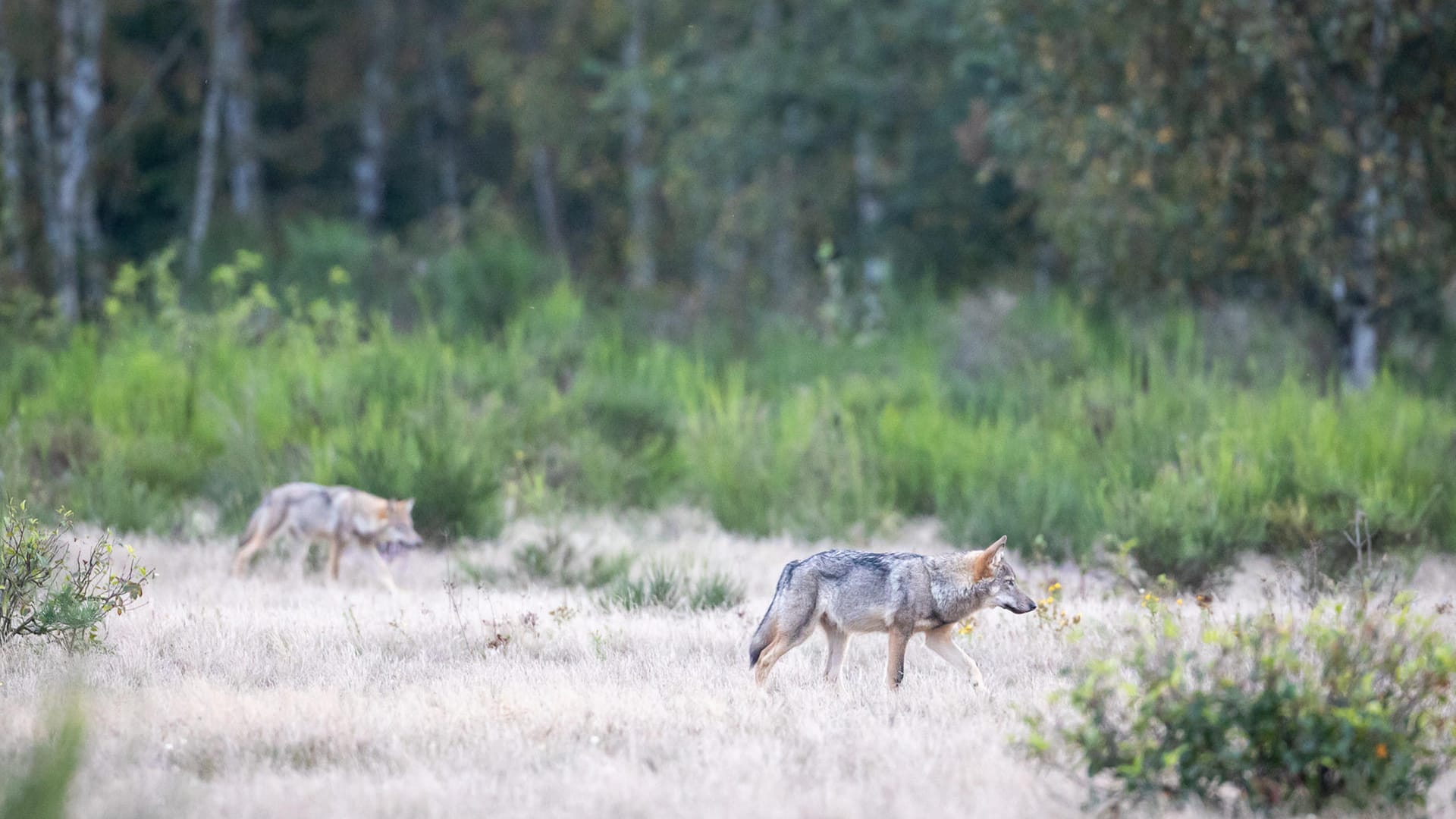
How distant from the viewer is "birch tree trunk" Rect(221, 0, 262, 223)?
25500mm

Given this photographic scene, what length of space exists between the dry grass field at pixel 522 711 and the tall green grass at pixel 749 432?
150 centimetres

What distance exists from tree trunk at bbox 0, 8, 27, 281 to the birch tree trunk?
5.20 metres

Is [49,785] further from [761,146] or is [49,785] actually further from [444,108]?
[444,108]

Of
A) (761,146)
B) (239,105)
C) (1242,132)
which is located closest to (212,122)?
(239,105)

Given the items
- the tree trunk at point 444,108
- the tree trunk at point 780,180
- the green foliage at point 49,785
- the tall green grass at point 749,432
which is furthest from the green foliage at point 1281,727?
the tree trunk at point 444,108

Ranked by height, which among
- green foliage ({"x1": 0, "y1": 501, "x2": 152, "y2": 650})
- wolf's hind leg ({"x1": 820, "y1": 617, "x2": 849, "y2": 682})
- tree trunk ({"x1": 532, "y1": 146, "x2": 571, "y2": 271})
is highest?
green foliage ({"x1": 0, "y1": 501, "x2": 152, "y2": 650})

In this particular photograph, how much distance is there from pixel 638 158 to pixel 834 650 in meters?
22.4

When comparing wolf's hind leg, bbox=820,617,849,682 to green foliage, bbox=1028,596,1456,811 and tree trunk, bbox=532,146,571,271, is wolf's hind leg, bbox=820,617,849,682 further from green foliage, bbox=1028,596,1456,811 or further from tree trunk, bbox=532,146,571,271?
tree trunk, bbox=532,146,571,271

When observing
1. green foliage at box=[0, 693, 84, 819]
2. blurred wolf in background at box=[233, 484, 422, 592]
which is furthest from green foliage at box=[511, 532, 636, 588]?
green foliage at box=[0, 693, 84, 819]

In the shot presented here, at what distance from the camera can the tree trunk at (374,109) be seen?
97.9ft

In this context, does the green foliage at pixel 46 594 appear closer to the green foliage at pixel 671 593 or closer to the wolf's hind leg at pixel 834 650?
the green foliage at pixel 671 593

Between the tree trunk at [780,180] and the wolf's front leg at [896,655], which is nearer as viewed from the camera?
the wolf's front leg at [896,655]

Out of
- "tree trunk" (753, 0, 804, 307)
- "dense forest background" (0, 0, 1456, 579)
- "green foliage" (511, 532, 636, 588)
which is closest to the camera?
"green foliage" (511, 532, 636, 588)

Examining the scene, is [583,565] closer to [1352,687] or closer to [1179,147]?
[1352,687]
